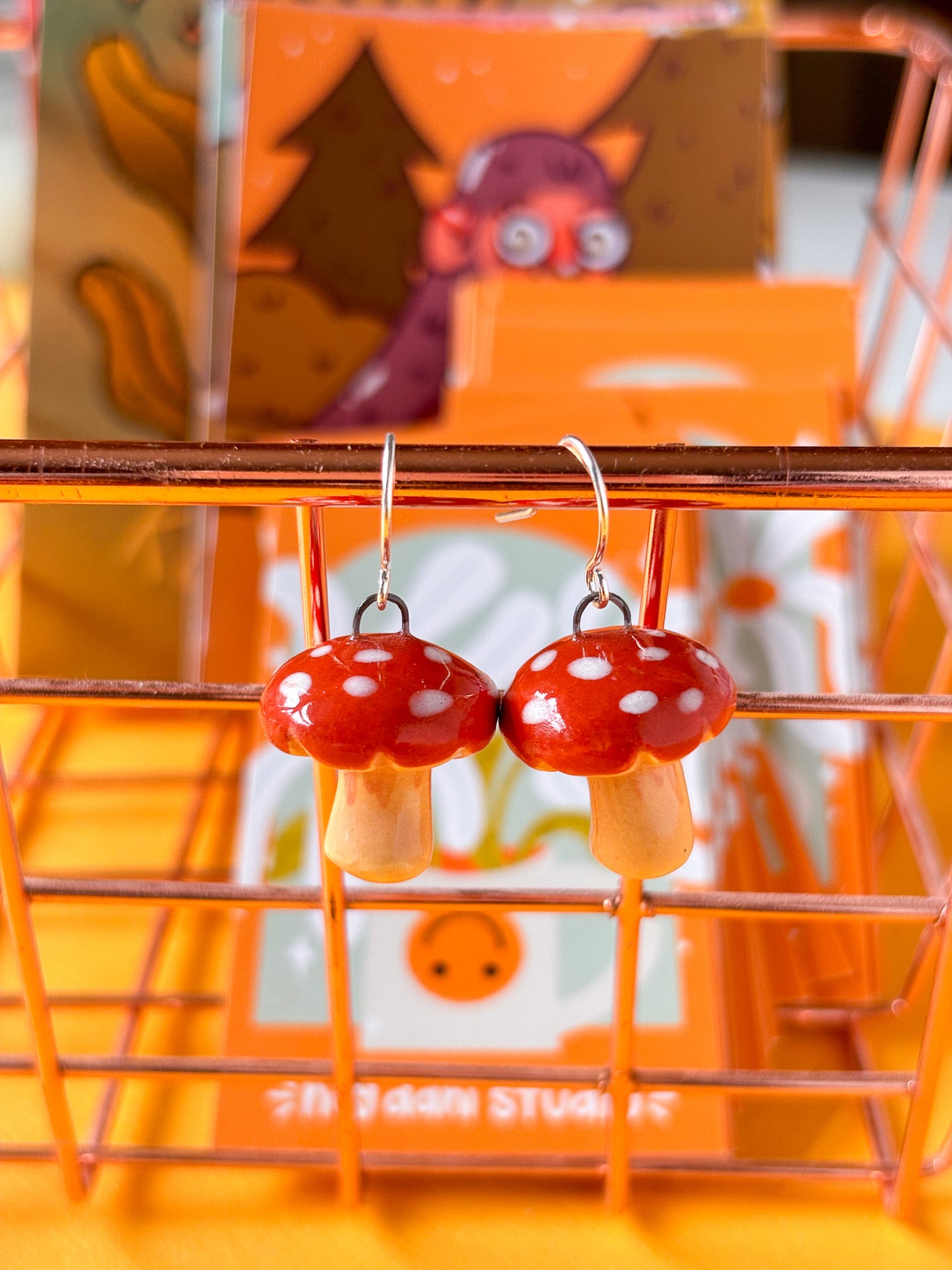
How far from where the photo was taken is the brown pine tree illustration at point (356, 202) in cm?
129

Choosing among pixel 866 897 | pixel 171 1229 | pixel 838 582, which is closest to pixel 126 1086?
pixel 171 1229

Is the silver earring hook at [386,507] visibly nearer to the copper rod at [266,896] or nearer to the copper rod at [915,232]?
the copper rod at [266,896]

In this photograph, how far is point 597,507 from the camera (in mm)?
437

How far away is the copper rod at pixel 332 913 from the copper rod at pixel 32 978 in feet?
0.50

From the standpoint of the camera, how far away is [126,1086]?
2.81ft

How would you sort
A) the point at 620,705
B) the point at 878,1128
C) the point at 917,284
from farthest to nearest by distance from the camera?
the point at 917,284 < the point at 878,1128 < the point at 620,705

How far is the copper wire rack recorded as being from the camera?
1.52ft

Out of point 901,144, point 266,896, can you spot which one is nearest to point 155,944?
point 266,896

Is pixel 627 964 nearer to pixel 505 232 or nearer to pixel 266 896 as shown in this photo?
pixel 266 896

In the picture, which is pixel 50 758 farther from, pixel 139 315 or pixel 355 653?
pixel 355 653

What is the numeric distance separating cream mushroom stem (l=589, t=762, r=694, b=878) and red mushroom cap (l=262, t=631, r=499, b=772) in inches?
2.5

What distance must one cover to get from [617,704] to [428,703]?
0.22 feet

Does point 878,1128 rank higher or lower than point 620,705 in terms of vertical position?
lower

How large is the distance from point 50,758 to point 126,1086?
454 mm
